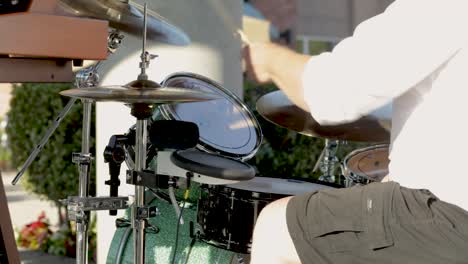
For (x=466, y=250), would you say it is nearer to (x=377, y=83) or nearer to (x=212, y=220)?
(x=377, y=83)

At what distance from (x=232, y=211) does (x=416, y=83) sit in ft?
3.05

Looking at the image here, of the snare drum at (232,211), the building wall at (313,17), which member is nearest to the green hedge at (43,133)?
the snare drum at (232,211)

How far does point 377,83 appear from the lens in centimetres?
184

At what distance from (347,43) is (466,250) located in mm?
563

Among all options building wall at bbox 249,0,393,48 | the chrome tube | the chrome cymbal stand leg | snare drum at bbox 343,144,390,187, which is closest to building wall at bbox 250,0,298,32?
building wall at bbox 249,0,393,48

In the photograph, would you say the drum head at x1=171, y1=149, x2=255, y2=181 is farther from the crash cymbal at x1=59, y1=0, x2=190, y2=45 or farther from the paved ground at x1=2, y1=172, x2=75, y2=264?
the paved ground at x1=2, y1=172, x2=75, y2=264

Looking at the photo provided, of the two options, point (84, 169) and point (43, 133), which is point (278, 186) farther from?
point (43, 133)

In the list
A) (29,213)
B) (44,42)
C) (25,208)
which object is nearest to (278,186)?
(44,42)

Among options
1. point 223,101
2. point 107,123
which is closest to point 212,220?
point 223,101

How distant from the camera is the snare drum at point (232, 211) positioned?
2549mm

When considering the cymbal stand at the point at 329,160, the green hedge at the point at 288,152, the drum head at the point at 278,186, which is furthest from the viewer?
the green hedge at the point at 288,152

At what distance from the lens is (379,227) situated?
6.17 ft

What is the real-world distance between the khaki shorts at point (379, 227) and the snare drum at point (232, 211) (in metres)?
0.57

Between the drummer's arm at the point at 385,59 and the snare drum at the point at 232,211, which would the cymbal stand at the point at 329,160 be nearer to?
the snare drum at the point at 232,211
